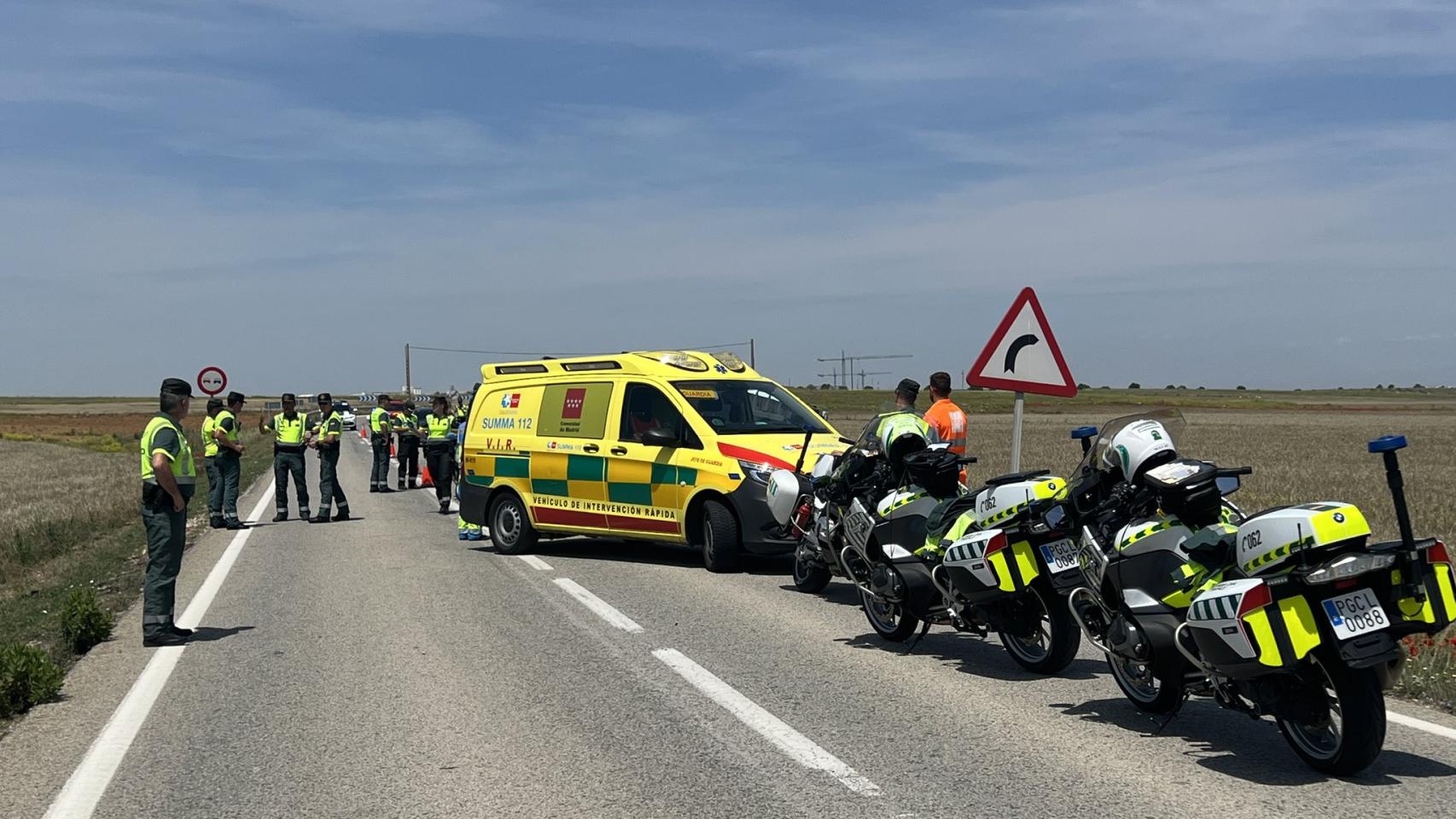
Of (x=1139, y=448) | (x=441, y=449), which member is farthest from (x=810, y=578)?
(x=441, y=449)

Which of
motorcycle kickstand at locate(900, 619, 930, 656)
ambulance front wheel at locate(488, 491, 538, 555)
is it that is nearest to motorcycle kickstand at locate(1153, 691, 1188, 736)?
motorcycle kickstand at locate(900, 619, 930, 656)

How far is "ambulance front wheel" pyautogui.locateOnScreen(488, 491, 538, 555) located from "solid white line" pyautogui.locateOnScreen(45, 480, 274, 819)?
4.02 metres

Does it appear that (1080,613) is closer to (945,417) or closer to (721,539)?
(945,417)

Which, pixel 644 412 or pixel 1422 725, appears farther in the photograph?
pixel 644 412

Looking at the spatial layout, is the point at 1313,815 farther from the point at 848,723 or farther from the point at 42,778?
the point at 42,778

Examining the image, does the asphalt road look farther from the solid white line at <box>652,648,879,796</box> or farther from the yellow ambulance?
the yellow ambulance

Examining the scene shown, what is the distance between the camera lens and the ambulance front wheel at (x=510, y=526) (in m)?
14.0

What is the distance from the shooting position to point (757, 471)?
1180 cm

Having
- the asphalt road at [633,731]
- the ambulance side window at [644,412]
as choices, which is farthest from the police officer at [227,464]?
the asphalt road at [633,731]

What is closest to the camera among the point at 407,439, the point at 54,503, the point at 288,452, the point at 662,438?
the point at 662,438

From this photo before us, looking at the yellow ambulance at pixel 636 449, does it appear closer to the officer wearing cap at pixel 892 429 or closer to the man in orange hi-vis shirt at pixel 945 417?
the man in orange hi-vis shirt at pixel 945 417

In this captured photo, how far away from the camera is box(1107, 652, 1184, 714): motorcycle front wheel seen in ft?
19.6

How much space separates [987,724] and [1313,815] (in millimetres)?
1749

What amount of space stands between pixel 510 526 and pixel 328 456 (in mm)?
5838
